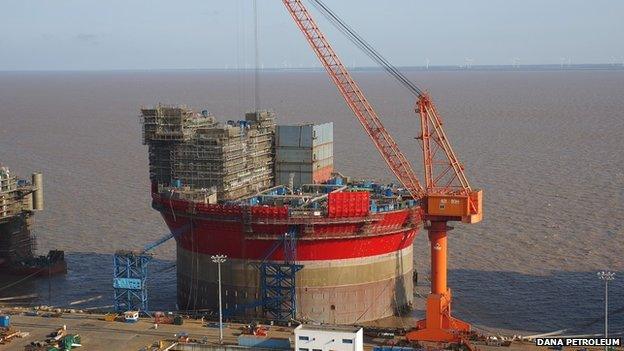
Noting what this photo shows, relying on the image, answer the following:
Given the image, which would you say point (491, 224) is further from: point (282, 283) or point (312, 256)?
point (282, 283)

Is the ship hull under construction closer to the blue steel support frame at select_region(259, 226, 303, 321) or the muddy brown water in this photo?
the blue steel support frame at select_region(259, 226, 303, 321)

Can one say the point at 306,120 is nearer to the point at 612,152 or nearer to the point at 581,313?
the point at 612,152

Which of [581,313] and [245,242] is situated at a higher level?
[245,242]

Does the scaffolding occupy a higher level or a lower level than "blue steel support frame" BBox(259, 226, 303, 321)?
higher

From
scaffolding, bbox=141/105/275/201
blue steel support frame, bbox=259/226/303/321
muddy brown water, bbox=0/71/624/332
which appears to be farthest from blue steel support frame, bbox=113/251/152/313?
blue steel support frame, bbox=259/226/303/321

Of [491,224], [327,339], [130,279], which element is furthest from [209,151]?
[491,224]

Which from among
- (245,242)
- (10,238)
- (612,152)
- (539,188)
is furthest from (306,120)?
(245,242)

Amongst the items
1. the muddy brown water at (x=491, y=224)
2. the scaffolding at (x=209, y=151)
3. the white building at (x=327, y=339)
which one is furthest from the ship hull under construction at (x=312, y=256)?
the white building at (x=327, y=339)

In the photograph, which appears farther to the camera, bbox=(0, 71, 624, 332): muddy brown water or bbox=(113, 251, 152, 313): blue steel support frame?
bbox=(0, 71, 624, 332): muddy brown water
